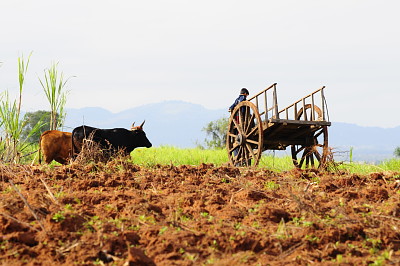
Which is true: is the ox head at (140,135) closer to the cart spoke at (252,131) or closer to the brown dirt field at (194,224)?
the cart spoke at (252,131)

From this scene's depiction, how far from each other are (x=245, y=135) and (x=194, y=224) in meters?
7.64

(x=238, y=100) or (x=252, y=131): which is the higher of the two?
(x=238, y=100)

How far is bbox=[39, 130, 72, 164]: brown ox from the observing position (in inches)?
442

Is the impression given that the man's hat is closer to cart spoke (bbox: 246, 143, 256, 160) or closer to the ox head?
cart spoke (bbox: 246, 143, 256, 160)

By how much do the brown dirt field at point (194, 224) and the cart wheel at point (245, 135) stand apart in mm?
4975

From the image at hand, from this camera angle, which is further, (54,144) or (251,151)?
(251,151)

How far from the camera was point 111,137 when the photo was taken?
1173 cm

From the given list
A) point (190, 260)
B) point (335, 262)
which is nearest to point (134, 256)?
point (190, 260)

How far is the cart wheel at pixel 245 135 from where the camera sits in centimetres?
1141

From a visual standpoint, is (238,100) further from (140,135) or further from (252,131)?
(140,135)

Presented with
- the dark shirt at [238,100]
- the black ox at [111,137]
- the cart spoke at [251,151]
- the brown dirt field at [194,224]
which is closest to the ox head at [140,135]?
the black ox at [111,137]

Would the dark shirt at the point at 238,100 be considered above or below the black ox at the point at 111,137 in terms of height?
above

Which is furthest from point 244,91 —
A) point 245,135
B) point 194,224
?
point 194,224

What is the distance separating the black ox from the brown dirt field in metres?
4.69
